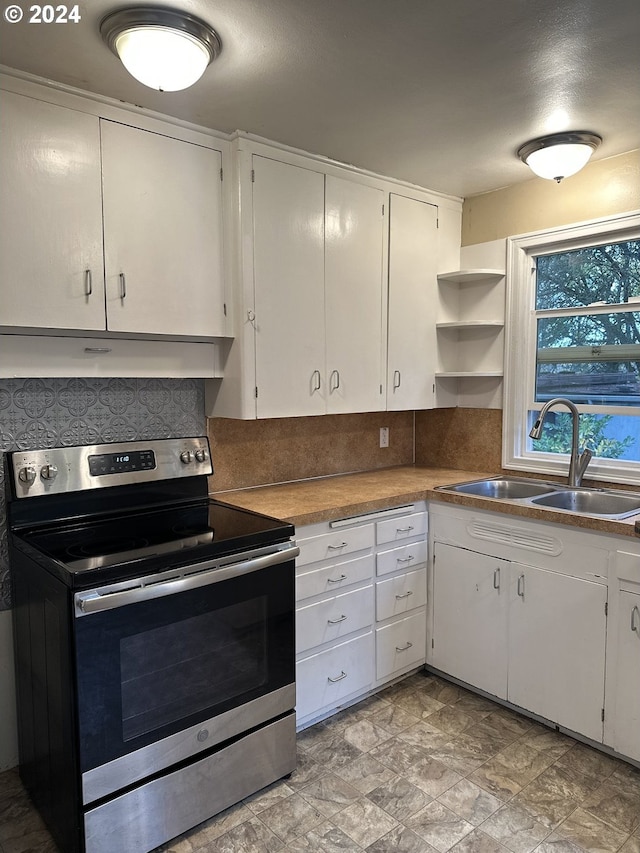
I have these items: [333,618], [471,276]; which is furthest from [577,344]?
[333,618]

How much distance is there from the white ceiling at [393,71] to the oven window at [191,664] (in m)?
1.65

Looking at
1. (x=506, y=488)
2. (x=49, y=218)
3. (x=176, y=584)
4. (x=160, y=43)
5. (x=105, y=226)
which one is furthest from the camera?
(x=506, y=488)

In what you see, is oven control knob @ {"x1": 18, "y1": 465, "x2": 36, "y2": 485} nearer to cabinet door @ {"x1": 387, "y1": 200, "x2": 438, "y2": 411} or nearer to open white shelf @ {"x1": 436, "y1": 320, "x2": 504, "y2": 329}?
cabinet door @ {"x1": 387, "y1": 200, "x2": 438, "y2": 411}

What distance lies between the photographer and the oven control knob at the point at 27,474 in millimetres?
1993

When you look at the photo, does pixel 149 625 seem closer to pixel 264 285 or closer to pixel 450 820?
pixel 450 820

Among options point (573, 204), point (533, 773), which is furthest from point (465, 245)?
point (533, 773)

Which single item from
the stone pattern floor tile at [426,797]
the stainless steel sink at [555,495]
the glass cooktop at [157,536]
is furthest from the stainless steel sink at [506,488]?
the glass cooktop at [157,536]

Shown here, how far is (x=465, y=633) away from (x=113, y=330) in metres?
1.91

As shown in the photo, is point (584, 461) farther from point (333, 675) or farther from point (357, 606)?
point (333, 675)

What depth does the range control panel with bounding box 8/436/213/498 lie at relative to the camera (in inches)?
79.4

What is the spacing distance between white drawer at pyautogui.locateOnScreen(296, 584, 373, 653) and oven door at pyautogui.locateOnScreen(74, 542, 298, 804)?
0.22 metres

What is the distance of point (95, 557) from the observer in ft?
5.58

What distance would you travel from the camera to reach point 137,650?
1.69 metres

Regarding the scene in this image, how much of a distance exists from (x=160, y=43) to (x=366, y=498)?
1.72m
